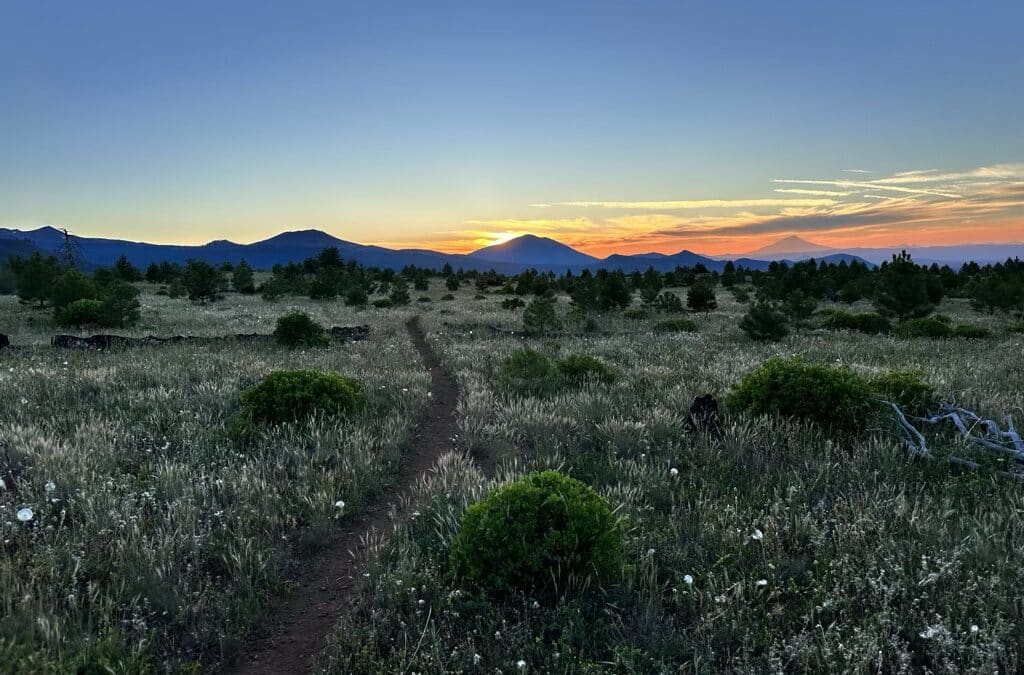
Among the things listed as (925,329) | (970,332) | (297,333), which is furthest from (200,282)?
(970,332)

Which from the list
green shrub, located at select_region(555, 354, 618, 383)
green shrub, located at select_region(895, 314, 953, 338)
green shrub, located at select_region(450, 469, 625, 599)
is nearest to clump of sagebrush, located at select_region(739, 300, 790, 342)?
green shrub, located at select_region(895, 314, 953, 338)

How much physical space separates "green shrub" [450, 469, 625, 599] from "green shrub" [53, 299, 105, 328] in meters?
24.8

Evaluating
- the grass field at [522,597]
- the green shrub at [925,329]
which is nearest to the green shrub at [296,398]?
the grass field at [522,597]

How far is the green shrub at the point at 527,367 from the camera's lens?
1200cm

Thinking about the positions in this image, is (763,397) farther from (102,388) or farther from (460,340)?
(460,340)

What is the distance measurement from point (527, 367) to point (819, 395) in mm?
5791

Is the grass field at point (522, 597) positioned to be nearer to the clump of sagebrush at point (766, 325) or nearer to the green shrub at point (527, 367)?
the green shrub at point (527, 367)

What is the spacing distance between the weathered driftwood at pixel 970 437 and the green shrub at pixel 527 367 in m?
6.27

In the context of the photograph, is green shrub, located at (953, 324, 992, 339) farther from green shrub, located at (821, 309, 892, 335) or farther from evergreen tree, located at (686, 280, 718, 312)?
evergreen tree, located at (686, 280, 718, 312)

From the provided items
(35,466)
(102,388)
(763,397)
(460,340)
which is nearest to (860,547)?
(763,397)

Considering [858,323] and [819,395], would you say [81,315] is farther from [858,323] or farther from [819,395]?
[858,323]

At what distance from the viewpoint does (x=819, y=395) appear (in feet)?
26.9

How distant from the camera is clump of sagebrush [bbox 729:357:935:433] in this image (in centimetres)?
822

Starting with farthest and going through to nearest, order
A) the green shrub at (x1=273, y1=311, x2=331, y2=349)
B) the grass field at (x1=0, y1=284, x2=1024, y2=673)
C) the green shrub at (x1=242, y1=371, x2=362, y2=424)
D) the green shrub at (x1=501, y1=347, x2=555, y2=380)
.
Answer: the green shrub at (x1=273, y1=311, x2=331, y2=349) < the green shrub at (x1=501, y1=347, x2=555, y2=380) < the green shrub at (x1=242, y1=371, x2=362, y2=424) < the grass field at (x1=0, y1=284, x2=1024, y2=673)
